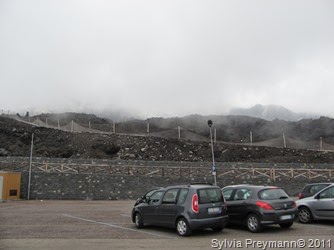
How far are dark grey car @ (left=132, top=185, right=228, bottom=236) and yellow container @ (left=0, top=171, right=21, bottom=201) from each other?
18.0 metres

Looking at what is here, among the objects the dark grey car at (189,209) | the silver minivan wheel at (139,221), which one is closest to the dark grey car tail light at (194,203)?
the dark grey car at (189,209)

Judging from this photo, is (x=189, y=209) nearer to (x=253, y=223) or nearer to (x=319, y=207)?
(x=253, y=223)

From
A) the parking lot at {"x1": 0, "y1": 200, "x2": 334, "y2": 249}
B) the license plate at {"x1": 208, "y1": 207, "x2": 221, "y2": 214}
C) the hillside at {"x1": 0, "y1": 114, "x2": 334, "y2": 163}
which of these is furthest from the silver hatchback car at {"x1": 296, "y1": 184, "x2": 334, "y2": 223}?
the hillside at {"x1": 0, "y1": 114, "x2": 334, "y2": 163}

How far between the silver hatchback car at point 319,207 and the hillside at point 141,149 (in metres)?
27.9

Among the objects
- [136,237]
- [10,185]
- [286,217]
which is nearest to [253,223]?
[286,217]

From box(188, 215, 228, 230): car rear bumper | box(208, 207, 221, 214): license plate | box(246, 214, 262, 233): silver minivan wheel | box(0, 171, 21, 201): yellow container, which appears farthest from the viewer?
box(0, 171, 21, 201): yellow container

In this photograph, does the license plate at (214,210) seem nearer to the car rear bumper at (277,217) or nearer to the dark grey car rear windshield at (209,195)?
the dark grey car rear windshield at (209,195)

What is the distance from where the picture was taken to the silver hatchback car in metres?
14.1

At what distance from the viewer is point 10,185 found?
1128 inches

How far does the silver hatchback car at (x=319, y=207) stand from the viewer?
46.1 ft

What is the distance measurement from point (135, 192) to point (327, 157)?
2332cm

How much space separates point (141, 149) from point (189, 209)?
3313 cm

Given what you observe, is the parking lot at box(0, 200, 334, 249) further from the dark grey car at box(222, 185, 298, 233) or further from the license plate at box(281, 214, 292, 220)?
the license plate at box(281, 214, 292, 220)

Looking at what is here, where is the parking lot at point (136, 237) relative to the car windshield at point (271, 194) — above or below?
below
